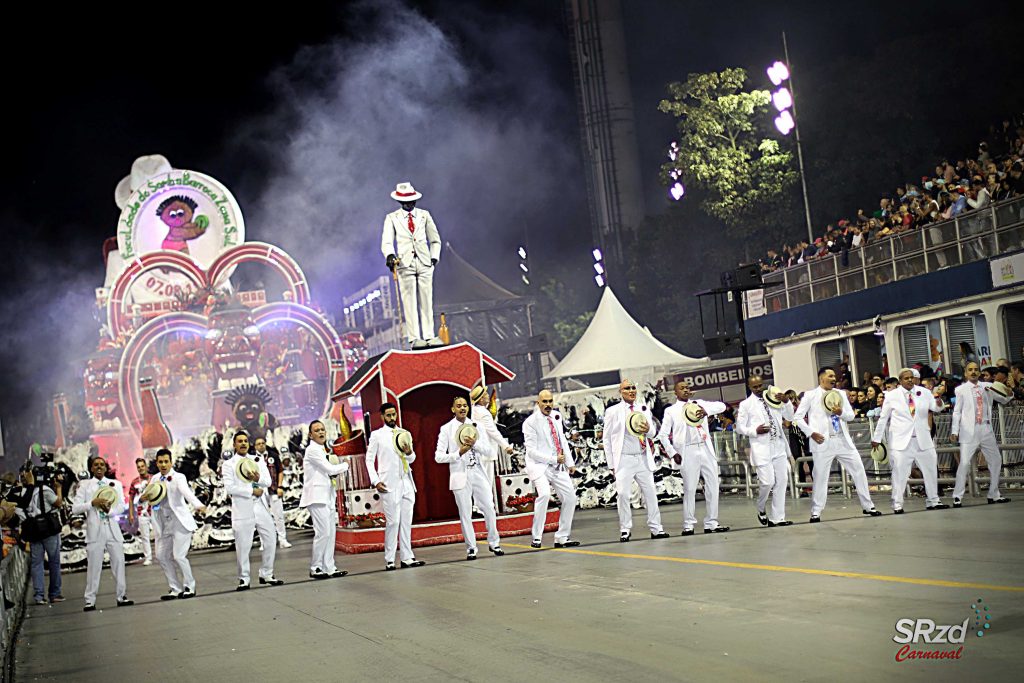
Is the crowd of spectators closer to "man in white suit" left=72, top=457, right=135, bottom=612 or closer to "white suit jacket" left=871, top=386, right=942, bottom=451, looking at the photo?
"white suit jacket" left=871, top=386, right=942, bottom=451

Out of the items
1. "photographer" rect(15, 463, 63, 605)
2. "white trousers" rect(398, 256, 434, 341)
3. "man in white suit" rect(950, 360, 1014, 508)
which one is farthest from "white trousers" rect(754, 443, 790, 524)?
"photographer" rect(15, 463, 63, 605)

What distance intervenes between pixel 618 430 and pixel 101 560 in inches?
264

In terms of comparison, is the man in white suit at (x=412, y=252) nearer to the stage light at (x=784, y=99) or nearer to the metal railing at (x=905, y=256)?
the metal railing at (x=905, y=256)

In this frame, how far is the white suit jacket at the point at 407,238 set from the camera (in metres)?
19.9

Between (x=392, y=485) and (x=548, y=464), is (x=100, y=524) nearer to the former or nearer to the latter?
(x=392, y=485)

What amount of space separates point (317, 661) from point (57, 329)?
53.5 m

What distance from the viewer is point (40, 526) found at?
17.0 meters

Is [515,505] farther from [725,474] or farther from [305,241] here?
[305,241]

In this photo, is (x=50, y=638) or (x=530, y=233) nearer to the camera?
(x=50, y=638)

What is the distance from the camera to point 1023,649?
6758 millimetres

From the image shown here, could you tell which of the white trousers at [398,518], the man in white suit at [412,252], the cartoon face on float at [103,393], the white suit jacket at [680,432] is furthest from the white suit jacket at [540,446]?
the cartoon face on float at [103,393]

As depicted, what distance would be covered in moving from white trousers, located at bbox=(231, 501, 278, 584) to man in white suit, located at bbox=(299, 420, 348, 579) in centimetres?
51

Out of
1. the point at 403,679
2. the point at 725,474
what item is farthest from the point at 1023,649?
the point at 725,474

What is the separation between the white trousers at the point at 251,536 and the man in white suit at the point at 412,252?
5.80 metres
